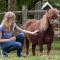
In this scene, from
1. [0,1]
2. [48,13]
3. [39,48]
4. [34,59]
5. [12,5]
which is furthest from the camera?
[0,1]

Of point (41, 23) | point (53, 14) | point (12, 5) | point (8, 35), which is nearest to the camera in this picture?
point (8, 35)

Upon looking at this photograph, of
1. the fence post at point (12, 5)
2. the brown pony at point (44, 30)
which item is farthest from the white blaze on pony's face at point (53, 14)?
the fence post at point (12, 5)

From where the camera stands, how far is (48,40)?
10.5 meters

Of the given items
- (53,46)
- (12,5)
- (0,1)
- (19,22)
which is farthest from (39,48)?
(0,1)

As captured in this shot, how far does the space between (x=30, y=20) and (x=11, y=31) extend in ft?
10.7

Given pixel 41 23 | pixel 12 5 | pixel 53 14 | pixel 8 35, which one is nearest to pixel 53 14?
pixel 53 14

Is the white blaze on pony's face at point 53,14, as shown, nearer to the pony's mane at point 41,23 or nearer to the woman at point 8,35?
the pony's mane at point 41,23

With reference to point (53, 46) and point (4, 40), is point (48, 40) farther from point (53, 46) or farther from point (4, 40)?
point (4, 40)

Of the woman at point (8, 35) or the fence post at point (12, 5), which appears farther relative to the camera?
the fence post at point (12, 5)

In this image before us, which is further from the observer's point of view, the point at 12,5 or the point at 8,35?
the point at 12,5

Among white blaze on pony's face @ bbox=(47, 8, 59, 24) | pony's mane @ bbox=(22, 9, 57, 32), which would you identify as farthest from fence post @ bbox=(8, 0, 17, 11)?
white blaze on pony's face @ bbox=(47, 8, 59, 24)

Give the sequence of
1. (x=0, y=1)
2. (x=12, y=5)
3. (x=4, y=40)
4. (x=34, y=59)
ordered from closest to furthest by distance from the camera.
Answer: (x=4, y=40)
(x=34, y=59)
(x=12, y=5)
(x=0, y=1)

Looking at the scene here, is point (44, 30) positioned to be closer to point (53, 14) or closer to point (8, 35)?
point (53, 14)

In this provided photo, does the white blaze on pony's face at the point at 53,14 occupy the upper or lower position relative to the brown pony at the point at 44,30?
upper
